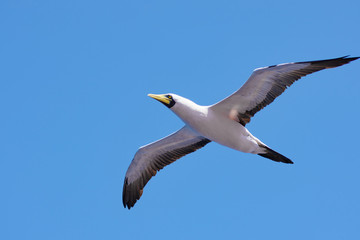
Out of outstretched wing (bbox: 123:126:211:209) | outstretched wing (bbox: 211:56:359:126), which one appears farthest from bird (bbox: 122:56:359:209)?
outstretched wing (bbox: 123:126:211:209)

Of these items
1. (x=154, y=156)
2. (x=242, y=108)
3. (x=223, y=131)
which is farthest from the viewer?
(x=154, y=156)

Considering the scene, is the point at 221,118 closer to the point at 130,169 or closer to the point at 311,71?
the point at 311,71

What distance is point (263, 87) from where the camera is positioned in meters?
13.7

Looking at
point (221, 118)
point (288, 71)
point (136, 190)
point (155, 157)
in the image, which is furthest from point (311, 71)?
point (136, 190)

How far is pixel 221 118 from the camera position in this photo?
14125mm

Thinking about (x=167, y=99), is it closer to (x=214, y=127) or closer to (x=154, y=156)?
(x=214, y=127)

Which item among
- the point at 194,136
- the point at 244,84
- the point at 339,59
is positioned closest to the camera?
the point at 339,59

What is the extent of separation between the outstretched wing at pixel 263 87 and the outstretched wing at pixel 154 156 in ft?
5.17

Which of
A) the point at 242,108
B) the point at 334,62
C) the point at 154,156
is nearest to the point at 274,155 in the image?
the point at 242,108

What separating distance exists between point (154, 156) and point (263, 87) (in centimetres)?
433

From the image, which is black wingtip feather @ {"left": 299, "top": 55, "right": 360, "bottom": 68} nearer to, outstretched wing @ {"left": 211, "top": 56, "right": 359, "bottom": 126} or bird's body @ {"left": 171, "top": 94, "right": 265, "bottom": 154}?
outstretched wing @ {"left": 211, "top": 56, "right": 359, "bottom": 126}

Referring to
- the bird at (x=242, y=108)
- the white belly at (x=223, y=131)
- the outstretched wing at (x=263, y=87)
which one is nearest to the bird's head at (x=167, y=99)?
the bird at (x=242, y=108)

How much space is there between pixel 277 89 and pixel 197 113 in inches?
91.9

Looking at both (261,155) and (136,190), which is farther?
(136,190)
